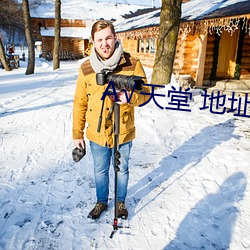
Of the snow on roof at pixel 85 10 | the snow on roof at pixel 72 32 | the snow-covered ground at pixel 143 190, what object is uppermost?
the snow on roof at pixel 85 10

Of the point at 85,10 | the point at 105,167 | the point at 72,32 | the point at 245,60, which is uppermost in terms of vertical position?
the point at 85,10

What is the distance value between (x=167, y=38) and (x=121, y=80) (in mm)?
6097

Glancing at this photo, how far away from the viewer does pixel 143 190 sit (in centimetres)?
300

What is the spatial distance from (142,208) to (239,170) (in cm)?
171

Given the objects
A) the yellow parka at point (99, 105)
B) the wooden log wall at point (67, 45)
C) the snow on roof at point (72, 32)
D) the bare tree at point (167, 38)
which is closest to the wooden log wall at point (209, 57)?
the bare tree at point (167, 38)

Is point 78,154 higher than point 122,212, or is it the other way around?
point 78,154

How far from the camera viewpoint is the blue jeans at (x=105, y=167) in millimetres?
2254

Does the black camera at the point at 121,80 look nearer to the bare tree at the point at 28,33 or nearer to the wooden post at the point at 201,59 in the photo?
the wooden post at the point at 201,59

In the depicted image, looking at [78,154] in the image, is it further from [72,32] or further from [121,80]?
[72,32]

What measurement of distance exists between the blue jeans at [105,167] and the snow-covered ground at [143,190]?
0.98ft

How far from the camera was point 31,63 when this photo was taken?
45.1 ft

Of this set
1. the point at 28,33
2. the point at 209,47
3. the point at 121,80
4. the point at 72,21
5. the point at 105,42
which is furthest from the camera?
the point at 72,21

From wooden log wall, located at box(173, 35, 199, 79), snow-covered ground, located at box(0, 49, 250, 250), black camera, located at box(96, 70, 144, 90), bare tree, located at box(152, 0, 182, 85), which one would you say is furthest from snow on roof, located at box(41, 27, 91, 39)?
black camera, located at box(96, 70, 144, 90)

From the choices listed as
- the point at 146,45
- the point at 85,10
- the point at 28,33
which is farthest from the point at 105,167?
the point at 85,10
